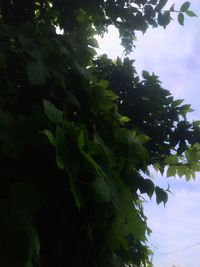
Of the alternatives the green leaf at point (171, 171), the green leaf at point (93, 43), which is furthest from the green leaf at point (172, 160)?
the green leaf at point (93, 43)

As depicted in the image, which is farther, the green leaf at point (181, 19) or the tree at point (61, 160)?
the green leaf at point (181, 19)

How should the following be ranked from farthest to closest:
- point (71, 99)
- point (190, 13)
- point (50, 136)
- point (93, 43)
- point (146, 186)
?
point (190, 13)
point (93, 43)
point (146, 186)
point (71, 99)
point (50, 136)

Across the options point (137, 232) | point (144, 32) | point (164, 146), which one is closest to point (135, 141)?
point (137, 232)

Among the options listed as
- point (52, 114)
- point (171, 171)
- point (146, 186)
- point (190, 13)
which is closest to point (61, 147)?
point (52, 114)

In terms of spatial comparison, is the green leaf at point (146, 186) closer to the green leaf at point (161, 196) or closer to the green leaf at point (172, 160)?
the green leaf at point (161, 196)

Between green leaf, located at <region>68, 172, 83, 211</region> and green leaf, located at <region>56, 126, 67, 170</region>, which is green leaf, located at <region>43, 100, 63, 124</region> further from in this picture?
green leaf, located at <region>68, 172, 83, 211</region>

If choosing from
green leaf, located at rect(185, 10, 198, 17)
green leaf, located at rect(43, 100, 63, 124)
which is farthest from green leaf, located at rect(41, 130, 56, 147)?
green leaf, located at rect(185, 10, 198, 17)

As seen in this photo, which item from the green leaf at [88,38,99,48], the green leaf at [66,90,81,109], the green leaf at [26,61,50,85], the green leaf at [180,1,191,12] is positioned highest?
the green leaf at [180,1,191,12]

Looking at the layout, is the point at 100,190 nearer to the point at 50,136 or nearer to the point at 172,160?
the point at 50,136

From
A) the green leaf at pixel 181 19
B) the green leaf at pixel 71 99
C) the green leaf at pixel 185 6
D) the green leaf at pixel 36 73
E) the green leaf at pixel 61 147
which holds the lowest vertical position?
the green leaf at pixel 61 147

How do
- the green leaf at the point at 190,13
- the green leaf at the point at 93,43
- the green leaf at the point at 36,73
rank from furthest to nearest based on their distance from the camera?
the green leaf at the point at 190,13 → the green leaf at the point at 93,43 → the green leaf at the point at 36,73

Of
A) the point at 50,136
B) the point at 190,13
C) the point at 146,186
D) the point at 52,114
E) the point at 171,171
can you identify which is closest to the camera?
the point at 50,136

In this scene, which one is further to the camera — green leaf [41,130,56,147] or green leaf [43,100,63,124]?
green leaf [43,100,63,124]

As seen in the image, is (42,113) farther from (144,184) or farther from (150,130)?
(150,130)
